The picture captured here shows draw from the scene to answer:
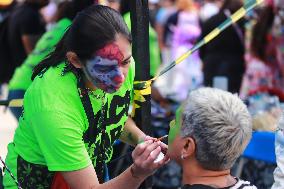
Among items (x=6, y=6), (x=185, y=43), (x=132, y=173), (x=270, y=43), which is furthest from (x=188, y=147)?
(x=185, y=43)

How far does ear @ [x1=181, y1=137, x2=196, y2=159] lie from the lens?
2.07m

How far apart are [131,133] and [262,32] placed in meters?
3.62

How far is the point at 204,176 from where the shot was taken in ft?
6.82

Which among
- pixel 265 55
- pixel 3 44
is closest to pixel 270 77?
pixel 265 55

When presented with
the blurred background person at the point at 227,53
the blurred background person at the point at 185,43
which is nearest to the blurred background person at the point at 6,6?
the blurred background person at the point at 185,43

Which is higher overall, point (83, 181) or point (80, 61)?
point (80, 61)

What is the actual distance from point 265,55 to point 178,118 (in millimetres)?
4273

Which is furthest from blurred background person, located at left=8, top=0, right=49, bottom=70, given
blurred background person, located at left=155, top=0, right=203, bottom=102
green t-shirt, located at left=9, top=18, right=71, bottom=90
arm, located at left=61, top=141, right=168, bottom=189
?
arm, located at left=61, top=141, right=168, bottom=189

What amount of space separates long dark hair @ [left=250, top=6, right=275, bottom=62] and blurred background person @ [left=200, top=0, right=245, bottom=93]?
0.94ft

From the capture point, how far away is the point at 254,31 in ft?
20.6

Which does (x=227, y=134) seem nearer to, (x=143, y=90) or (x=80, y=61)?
(x=80, y=61)

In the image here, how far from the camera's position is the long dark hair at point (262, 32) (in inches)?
241

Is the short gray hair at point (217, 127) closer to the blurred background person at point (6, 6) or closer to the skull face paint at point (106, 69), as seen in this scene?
the skull face paint at point (106, 69)

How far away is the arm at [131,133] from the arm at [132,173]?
50 cm
